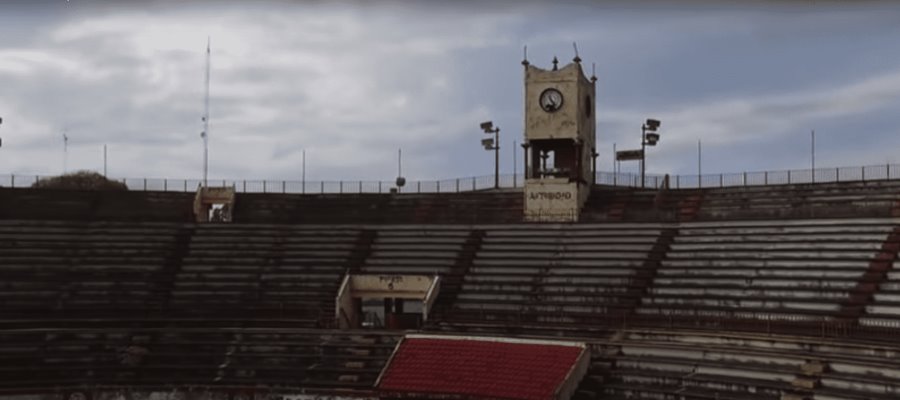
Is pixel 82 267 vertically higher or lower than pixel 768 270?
lower

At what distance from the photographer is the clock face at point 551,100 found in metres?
36.7

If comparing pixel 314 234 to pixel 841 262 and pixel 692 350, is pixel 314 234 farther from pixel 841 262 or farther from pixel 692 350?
pixel 841 262

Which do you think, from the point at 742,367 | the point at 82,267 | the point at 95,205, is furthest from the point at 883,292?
the point at 95,205

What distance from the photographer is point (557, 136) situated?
120 feet

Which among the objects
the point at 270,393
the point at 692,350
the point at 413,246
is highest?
the point at 413,246

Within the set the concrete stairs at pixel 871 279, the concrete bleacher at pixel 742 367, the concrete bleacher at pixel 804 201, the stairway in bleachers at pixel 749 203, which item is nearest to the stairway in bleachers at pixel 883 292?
the concrete stairs at pixel 871 279

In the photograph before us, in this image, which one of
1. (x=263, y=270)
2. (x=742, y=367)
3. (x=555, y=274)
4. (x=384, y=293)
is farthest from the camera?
(x=263, y=270)

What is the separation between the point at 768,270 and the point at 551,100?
1282 centimetres

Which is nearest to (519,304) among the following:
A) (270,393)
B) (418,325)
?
(418,325)

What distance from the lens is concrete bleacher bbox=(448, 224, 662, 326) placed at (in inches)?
1172

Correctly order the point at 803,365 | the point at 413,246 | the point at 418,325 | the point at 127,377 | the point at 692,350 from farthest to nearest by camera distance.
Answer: the point at 413,246 → the point at 418,325 → the point at 127,377 → the point at 692,350 → the point at 803,365

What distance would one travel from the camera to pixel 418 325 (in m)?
33.1

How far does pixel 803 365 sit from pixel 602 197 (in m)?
15.7

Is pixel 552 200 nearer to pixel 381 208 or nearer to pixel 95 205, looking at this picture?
pixel 381 208
